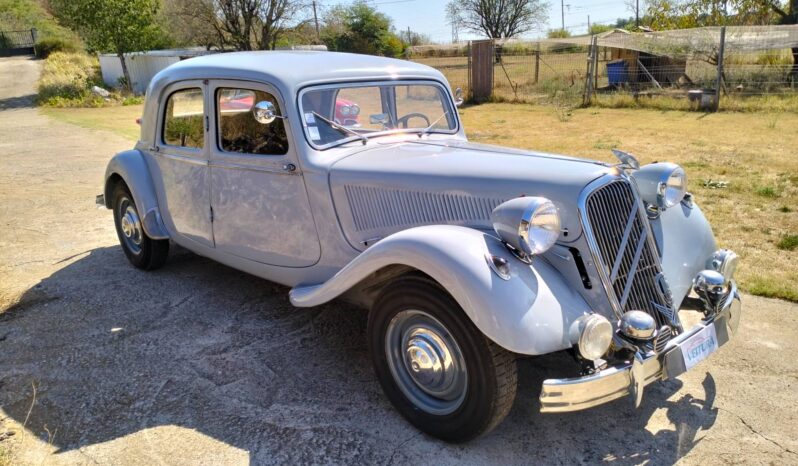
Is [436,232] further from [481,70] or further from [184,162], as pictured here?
[481,70]

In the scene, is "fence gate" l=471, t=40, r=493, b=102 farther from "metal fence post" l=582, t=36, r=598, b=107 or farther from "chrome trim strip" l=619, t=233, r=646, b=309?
"chrome trim strip" l=619, t=233, r=646, b=309

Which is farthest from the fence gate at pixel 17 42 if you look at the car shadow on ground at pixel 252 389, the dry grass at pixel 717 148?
the car shadow on ground at pixel 252 389

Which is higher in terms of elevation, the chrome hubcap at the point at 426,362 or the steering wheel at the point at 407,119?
the steering wheel at the point at 407,119

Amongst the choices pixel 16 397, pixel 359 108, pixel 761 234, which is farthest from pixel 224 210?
pixel 761 234

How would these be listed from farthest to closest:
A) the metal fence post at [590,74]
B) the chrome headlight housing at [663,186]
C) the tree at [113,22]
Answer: the tree at [113,22] → the metal fence post at [590,74] → the chrome headlight housing at [663,186]

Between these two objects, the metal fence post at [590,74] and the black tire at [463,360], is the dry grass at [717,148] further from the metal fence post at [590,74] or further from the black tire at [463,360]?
the black tire at [463,360]

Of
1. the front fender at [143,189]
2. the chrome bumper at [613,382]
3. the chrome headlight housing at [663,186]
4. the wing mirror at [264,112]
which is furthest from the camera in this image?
the front fender at [143,189]

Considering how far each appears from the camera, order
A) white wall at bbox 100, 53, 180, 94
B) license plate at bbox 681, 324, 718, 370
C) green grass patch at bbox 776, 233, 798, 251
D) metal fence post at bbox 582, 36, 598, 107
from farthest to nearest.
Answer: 1. white wall at bbox 100, 53, 180, 94
2. metal fence post at bbox 582, 36, 598, 107
3. green grass patch at bbox 776, 233, 798, 251
4. license plate at bbox 681, 324, 718, 370

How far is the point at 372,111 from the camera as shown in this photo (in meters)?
3.73

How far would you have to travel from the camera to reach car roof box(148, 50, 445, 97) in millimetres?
3469

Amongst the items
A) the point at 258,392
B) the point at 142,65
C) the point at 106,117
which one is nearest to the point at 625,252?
the point at 258,392

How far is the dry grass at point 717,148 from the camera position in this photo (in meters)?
4.96

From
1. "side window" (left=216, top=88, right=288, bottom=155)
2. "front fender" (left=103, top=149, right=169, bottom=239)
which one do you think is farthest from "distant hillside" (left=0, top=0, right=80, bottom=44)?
"side window" (left=216, top=88, right=288, bottom=155)

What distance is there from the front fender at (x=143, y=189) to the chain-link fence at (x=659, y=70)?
1282 cm
